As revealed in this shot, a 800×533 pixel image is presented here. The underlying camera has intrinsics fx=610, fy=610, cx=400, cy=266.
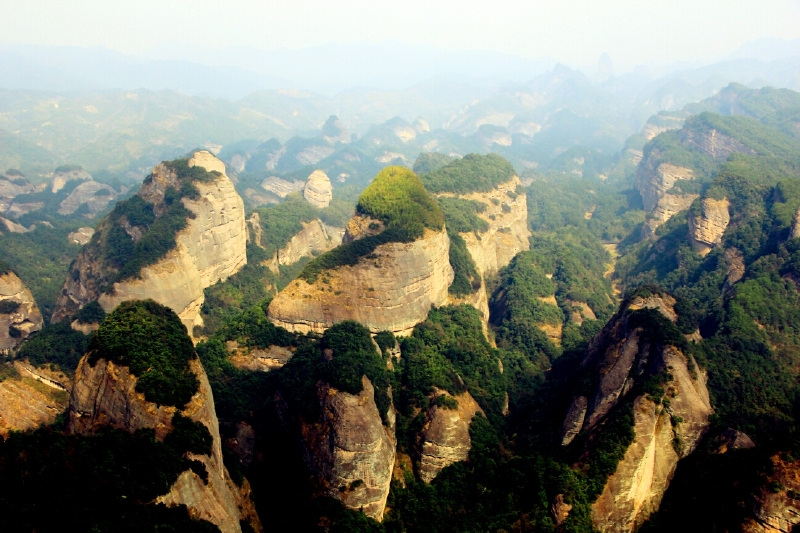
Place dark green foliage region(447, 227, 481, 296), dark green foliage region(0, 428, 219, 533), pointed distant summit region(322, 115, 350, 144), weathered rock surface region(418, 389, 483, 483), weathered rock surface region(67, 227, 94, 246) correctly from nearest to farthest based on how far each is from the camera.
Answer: dark green foliage region(0, 428, 219, 533), weathered rock surface region(418, 389, 483, 483), dark green foliage region(447, 227, 481, 296), weathered rock surface region(67, 227, 94, 246), pointed distant summit region(322, 115, 350, 144)

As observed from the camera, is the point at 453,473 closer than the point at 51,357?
Yes

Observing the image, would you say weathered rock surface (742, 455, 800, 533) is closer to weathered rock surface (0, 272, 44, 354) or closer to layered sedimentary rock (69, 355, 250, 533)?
layered sedimentary rock (69, 355, 250, 533)

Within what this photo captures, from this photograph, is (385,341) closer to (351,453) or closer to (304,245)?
(351,453)

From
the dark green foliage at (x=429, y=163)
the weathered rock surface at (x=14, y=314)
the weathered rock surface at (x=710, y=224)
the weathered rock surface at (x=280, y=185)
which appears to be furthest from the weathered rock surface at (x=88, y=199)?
the weathered rock surface at (x=710, y=224)

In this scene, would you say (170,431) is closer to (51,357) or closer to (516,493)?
(516,493)

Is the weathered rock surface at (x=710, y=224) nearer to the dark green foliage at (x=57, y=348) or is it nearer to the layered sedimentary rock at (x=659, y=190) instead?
the layered sedimentary rock at (x=659, y=190)

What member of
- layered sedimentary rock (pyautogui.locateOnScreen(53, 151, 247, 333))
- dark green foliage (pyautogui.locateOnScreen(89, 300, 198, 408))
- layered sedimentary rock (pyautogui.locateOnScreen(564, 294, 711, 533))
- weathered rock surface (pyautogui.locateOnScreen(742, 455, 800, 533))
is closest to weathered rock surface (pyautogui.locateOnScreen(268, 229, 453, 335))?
layered sedimentary rock (pyautogui.locateOnScreen(53, 151, 247, 333))

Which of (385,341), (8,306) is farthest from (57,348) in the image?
(385,341)

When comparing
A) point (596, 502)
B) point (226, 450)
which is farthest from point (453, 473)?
point (226, 450)
